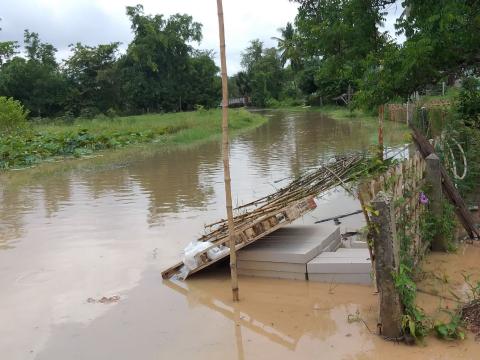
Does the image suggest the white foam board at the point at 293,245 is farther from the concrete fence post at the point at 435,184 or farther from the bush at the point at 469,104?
the bush at the point at 469,104

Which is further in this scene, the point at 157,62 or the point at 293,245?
the point at 157,62

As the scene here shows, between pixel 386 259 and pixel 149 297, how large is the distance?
2842 millimetres

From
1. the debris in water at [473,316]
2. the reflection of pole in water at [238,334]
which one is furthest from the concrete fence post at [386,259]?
the reflection of pole in water at [238,334]

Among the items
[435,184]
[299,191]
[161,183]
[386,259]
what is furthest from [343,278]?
[161,183]

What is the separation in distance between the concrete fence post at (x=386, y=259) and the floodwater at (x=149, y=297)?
0.96 feet

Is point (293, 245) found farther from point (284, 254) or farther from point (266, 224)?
point (266, 224)

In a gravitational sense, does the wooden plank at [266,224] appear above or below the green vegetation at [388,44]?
below

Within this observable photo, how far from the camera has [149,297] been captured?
5.71 m

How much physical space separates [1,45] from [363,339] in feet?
199

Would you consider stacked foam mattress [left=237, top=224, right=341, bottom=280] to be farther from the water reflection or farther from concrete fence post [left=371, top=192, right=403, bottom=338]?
the water reflection

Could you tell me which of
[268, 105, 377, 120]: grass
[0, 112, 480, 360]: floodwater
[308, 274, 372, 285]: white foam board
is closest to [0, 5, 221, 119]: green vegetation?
[268, 105, 377, 120]: grass

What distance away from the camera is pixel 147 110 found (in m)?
56.5

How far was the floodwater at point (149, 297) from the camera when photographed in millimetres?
4391

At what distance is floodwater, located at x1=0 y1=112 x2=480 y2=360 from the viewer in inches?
173
